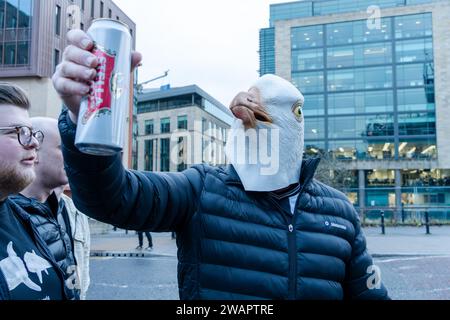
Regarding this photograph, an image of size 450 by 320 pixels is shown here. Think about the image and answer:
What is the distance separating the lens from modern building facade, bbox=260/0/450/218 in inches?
1745

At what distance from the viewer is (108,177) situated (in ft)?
4.40

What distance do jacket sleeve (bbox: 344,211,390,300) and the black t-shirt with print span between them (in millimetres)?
1367

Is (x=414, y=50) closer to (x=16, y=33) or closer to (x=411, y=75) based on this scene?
(x=411, y=75)

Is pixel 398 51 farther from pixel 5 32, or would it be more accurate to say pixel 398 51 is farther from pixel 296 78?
pixel 5 32

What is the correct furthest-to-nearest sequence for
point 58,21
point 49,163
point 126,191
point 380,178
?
point 380,178 < point 58,21 < point 49,163 < point 126,191

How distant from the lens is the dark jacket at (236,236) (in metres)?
1.66

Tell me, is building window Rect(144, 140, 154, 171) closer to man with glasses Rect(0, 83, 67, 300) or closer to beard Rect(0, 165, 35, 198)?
man with glasses Rect(0, 83, 67, 300)

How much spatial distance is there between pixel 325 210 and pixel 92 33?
4.19 feet

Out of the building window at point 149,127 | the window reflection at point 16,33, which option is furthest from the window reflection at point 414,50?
the window reflection at point 16,33

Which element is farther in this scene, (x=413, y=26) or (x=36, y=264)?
(x=413, y=26)

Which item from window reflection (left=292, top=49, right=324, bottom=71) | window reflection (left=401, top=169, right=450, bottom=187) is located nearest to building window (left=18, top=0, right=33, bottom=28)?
window reflection (left=292, top=49, right=324, bottom=71)

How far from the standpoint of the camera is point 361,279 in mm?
1966

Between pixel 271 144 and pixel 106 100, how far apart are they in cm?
89

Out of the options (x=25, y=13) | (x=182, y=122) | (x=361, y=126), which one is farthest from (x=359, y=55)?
(x=25, y=13)
